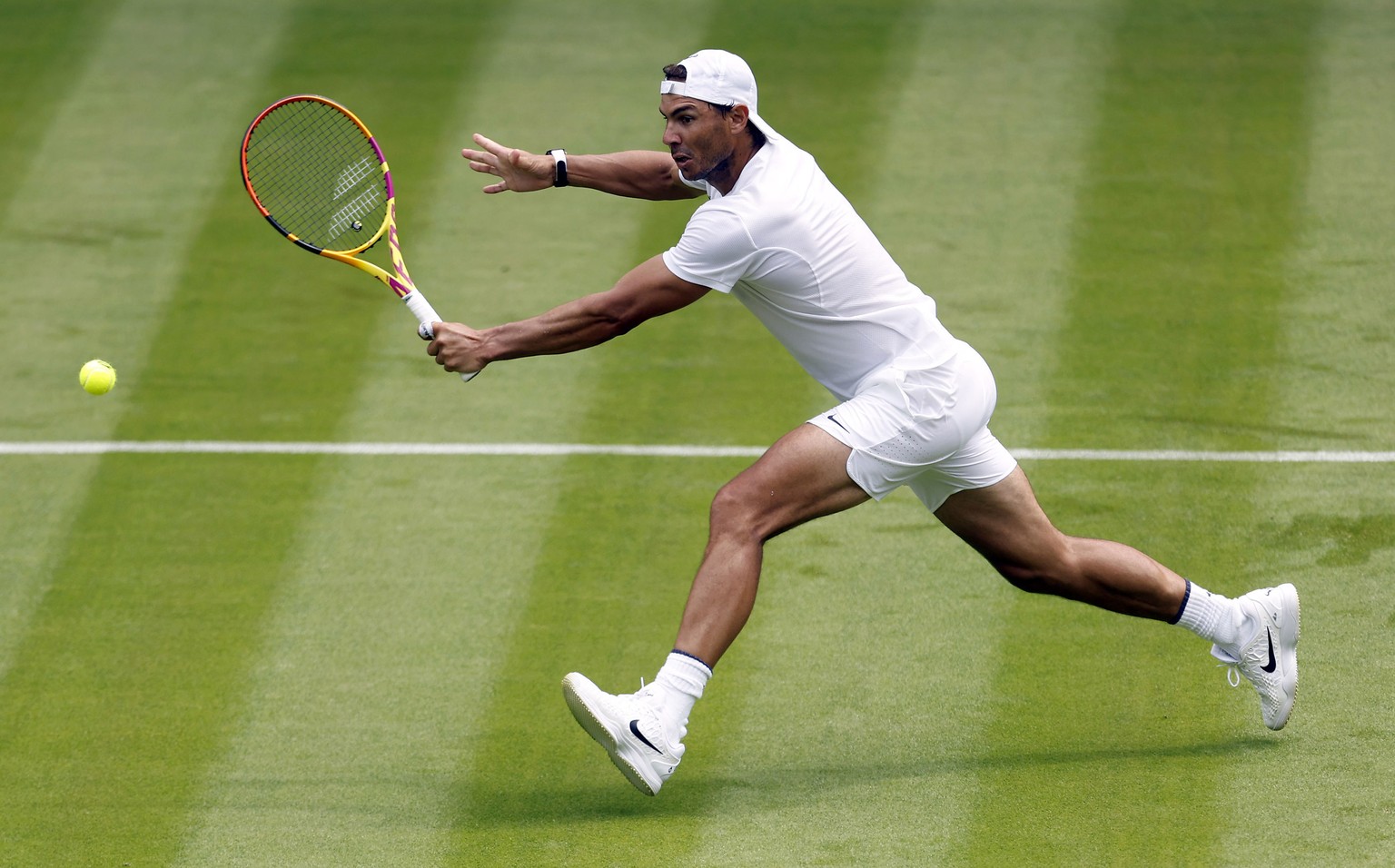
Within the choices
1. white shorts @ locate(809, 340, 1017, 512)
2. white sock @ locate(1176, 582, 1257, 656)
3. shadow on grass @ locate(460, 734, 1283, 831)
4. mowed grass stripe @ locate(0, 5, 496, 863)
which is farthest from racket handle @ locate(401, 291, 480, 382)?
white sock @ locate(1176, 582, 1257, 656)

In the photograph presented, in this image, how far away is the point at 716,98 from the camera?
16.9 feet

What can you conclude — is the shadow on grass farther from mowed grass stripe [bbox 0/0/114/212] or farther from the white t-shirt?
mowed grass stripe [bbox 0/0/114/212]

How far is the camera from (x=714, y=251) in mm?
5066

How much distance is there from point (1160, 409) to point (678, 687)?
10.5 ft

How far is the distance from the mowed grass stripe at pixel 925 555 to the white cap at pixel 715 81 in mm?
1929

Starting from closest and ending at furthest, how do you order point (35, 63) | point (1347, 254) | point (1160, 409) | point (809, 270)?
1. point (809, 270)
2. point (1160, 409)
3. point (1347, 254)
4. point (35, 63)

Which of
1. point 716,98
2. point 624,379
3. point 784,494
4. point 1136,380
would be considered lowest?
point 624,379

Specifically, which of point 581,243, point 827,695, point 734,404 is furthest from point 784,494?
point 581,243

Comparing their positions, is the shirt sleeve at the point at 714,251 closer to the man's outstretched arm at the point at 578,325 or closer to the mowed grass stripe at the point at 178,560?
the man's outstretched arm at the point at 578,325

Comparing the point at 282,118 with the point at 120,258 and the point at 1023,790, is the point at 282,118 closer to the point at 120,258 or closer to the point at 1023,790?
the point at 120,258

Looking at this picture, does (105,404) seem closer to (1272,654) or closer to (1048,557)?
(1048,557)

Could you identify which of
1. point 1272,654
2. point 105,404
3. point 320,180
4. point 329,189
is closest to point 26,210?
point 105,404

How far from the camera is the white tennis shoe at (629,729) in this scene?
4902 mm

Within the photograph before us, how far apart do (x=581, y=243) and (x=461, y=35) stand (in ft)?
7.81
